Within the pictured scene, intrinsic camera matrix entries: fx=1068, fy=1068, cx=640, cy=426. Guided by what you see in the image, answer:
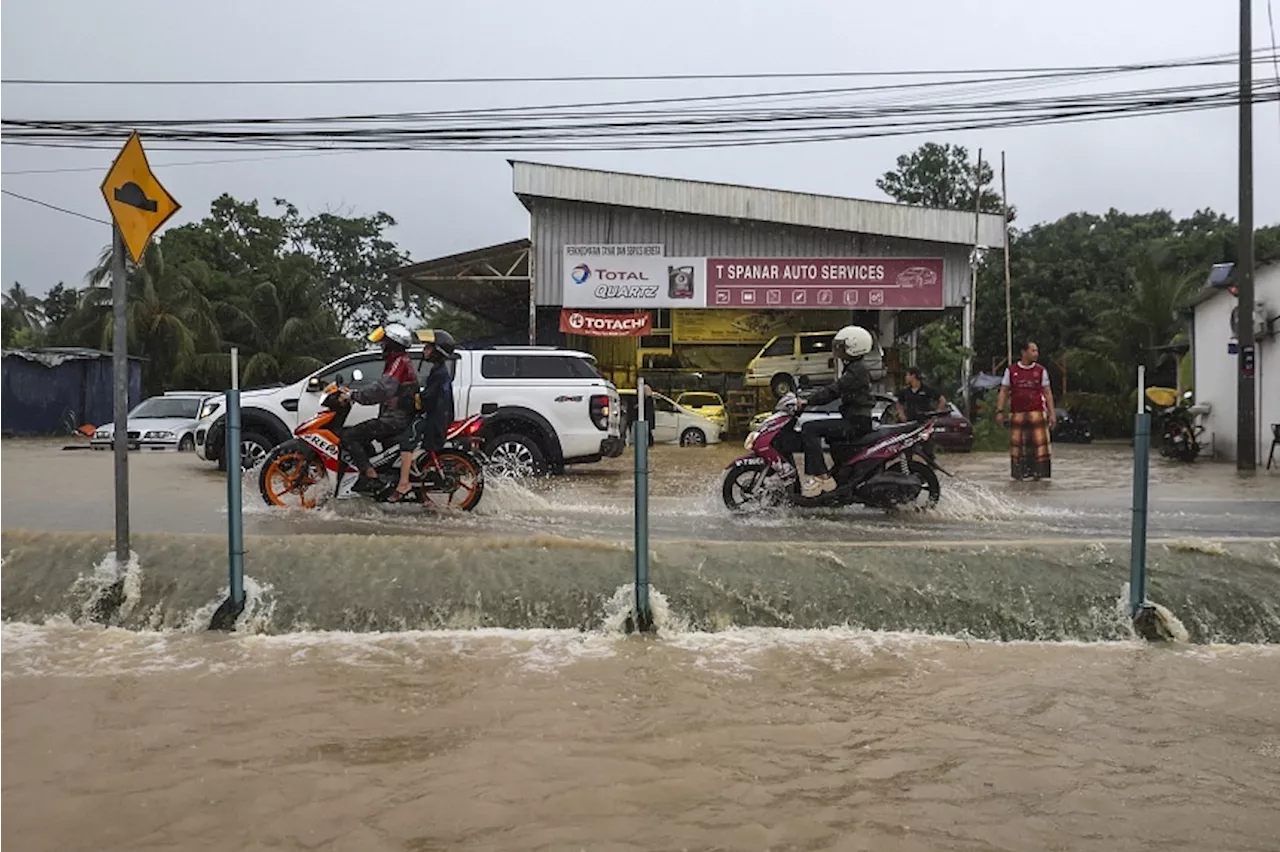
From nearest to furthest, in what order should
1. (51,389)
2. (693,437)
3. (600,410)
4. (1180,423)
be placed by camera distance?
(600,410)
(1180,423)
(693,437)
(51,389)

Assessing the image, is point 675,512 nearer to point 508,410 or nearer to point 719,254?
point 508,410

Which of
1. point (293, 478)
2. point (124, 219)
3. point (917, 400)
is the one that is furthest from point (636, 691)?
point (917, 400)

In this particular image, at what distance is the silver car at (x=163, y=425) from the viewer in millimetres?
20188

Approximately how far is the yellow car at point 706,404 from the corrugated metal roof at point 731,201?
14.0 ft

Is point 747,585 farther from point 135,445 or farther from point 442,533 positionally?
point 135,445

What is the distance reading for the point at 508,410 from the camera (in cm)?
1190

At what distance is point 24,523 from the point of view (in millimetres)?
8602

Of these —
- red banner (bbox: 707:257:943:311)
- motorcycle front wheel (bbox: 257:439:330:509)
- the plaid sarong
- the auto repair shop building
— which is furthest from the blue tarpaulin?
the plaid sarong

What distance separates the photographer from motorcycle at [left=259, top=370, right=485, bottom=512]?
883cm

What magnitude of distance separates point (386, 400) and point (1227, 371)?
1537 cm

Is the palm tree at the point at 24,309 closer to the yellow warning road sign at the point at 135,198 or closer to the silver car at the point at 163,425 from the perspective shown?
the silver car at the point at 163,425

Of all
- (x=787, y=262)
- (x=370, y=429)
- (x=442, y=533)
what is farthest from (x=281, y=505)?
(x=787, y=262)

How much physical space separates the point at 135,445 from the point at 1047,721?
64.0ft

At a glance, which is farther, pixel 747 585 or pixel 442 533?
pixel 442 533
